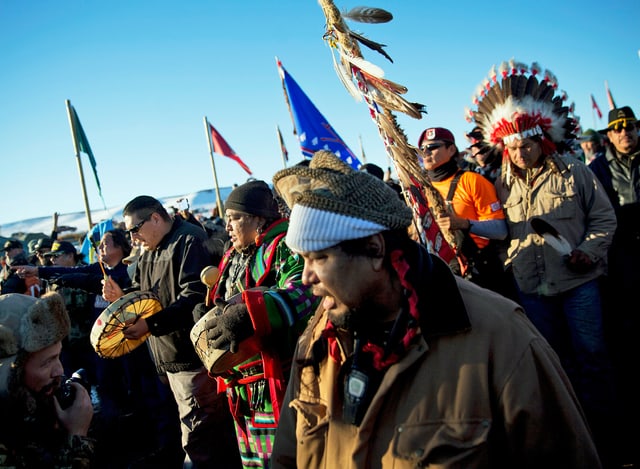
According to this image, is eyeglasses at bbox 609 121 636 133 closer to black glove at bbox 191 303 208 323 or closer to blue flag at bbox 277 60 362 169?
blue flag at bbox 277 60 362 169

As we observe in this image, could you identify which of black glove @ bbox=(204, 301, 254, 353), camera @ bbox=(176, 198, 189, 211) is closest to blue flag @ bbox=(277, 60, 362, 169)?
camera @ bbox=(176, 198, 189, 211)

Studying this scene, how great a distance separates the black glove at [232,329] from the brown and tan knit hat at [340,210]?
0.85m

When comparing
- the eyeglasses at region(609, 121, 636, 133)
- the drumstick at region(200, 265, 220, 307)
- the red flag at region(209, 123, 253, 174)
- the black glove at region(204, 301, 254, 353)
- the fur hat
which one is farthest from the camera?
the red flag at region(209, 123, 253, 174)

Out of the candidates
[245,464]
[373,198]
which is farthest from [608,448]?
[373,198]

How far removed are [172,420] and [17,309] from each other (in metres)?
3.73

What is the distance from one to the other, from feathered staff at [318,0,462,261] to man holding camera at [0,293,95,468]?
2.11 m

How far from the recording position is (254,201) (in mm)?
3000

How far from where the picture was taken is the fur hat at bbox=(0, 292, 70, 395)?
179 centimetres

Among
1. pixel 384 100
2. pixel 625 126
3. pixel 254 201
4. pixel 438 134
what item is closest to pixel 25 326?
pixel 254 201

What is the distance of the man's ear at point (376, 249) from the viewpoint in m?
1.54

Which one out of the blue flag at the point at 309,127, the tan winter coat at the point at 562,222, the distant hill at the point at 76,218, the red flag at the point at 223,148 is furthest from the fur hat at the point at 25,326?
the distant hill at the point at 76,218

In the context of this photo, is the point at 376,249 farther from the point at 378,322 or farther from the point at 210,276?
the point at 210,276

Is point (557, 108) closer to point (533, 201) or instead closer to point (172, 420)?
point (533, 201)

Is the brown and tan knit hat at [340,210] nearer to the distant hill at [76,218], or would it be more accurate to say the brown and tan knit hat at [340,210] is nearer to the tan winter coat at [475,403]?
the tan winter coat at [475,403]
